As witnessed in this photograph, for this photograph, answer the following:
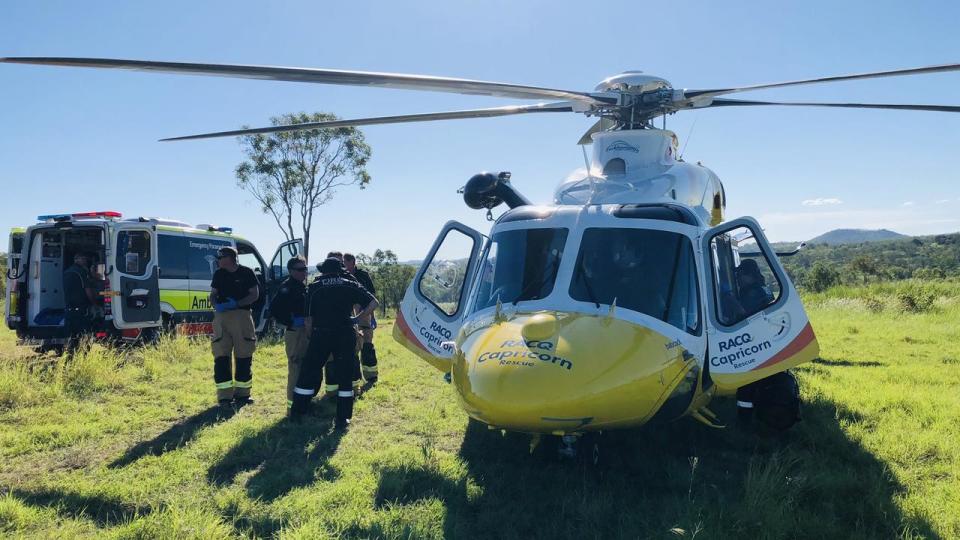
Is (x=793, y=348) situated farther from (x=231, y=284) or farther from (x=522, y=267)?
(x=231, y=284)

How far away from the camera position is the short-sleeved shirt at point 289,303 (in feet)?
20.5

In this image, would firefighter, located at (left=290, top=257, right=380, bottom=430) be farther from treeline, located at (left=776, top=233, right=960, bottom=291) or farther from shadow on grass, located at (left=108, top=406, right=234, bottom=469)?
treeline, located at (left=776, top=233, right=960, bottom=291)

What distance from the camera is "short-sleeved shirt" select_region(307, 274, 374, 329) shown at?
579cm

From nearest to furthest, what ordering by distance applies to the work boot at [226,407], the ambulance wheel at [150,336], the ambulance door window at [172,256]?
the work boot at [226,407]
the ambulance wheel at [150,336]
the ambulance door window at [172,256]

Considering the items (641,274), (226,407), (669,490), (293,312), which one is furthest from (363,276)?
(669,490)

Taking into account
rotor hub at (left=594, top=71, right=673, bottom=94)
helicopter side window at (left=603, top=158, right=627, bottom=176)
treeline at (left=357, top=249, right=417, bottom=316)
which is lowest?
treeline at (left=357, top=249, right=417, bottom=316)

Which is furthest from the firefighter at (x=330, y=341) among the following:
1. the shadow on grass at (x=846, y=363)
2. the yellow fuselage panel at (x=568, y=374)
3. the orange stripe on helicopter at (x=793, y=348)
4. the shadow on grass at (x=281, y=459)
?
the shadow on grass at (x=846, y=363)

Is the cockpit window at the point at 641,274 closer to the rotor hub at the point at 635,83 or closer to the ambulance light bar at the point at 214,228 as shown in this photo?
the rotor hub at the point at 635,83

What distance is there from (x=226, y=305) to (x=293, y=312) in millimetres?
714

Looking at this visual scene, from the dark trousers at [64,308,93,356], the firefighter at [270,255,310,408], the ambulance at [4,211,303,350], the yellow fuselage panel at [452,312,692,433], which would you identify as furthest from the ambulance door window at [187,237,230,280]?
the yellow fuselage panel at [452,312,692,433]

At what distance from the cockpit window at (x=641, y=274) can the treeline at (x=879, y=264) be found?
25.2m

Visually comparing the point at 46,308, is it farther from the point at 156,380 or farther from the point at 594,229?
the point at 594,229

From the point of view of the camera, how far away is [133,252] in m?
9.09

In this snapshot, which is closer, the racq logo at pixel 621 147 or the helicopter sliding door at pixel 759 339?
the helicopter sliding door at pixel 759 339
